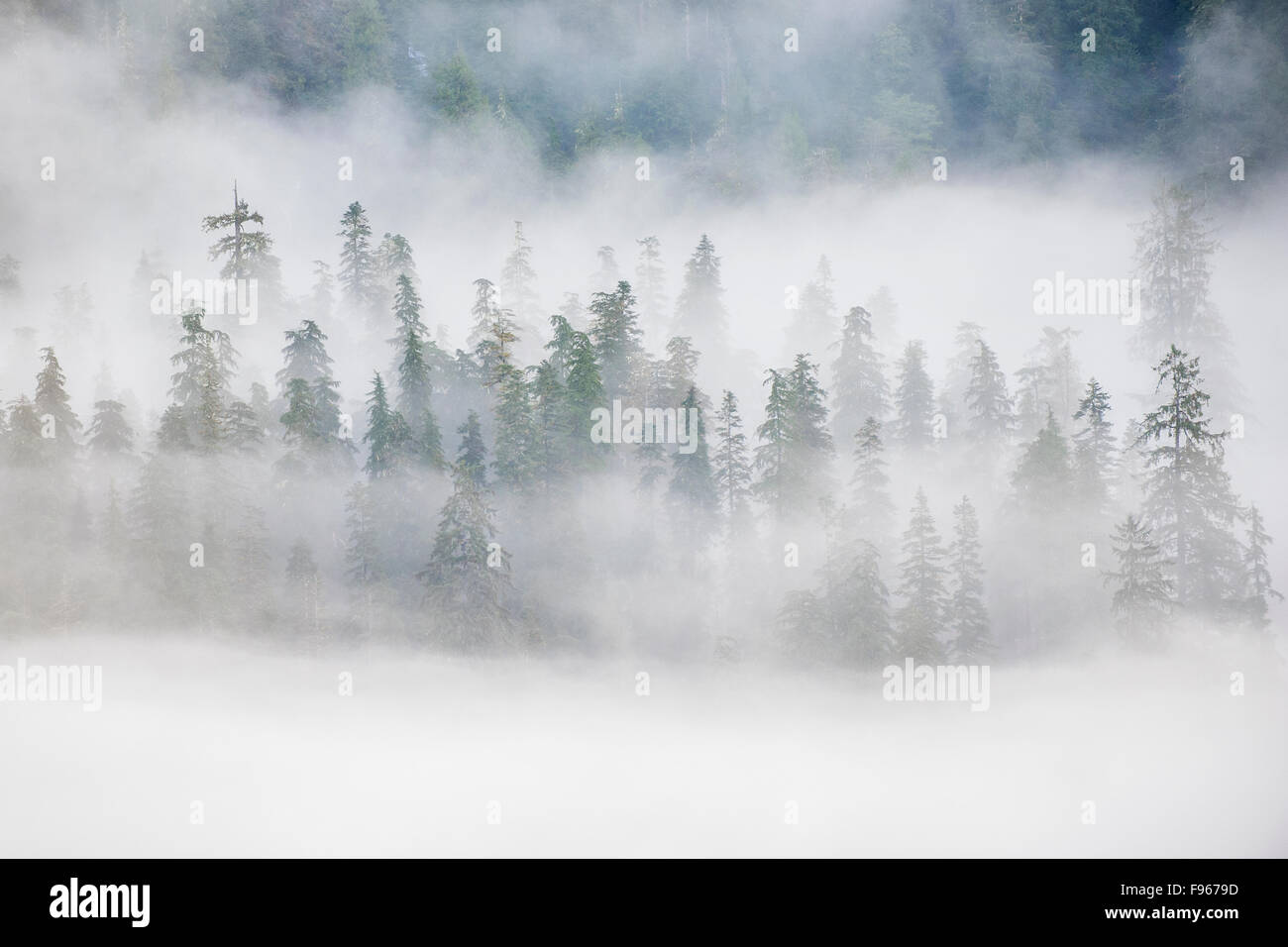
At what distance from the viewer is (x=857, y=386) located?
74250 mm

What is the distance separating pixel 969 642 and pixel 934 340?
52643 millimetres

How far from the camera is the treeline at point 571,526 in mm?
57562

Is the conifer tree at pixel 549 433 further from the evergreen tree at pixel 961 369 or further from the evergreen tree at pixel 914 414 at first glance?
the evergreen tree at pixel 961 369

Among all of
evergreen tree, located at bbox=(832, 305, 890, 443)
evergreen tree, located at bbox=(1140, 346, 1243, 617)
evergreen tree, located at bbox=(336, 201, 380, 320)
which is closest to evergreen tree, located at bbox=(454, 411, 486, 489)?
evergreen tree, located at bbox=(336, 201, 380, 320)

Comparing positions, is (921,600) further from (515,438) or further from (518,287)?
(518,287)

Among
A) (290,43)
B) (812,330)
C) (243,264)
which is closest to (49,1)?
(290,43)

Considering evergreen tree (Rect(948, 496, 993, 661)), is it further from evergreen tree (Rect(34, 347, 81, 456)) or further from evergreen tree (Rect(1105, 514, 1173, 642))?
evergreen tree (Rect(34, 347, 81, 456))

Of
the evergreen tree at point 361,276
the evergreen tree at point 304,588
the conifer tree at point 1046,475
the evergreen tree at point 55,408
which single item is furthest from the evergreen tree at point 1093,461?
the evergreen tree at point 55,408

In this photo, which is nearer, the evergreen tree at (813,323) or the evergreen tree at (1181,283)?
the evergreen tree at (1181,283)

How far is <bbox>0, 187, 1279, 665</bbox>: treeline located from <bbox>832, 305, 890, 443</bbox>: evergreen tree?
8.67 meters

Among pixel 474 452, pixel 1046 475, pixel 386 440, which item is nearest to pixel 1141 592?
pixel 1046 475

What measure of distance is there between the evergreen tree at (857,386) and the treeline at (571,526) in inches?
341

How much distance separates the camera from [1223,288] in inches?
4547
